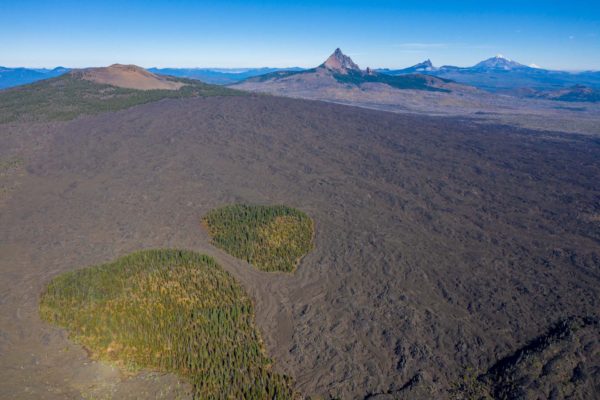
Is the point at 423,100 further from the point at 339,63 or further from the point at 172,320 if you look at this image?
the point at 172,320

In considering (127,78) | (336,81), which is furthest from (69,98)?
(336,81)

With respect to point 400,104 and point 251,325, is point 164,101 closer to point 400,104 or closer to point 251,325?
point 251,325

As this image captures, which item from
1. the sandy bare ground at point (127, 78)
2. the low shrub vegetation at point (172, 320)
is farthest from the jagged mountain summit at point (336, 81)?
the low shrub vegetation at point (172, 320)

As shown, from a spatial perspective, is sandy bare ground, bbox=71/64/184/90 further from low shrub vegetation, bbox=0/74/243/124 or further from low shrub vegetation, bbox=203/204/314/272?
low shrub vegetation, bbox=203/204/314/272

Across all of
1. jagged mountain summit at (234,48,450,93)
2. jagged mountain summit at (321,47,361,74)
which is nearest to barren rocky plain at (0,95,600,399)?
jagged mountain summit at (234,48,450,93)

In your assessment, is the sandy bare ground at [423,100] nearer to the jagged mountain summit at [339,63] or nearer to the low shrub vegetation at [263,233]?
the jagged mountain summit at [339,63]

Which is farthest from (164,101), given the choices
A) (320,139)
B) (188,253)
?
(188,253)

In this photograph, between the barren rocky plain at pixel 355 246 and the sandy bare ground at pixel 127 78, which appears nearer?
the barren rocky plain at pixel 355 246
